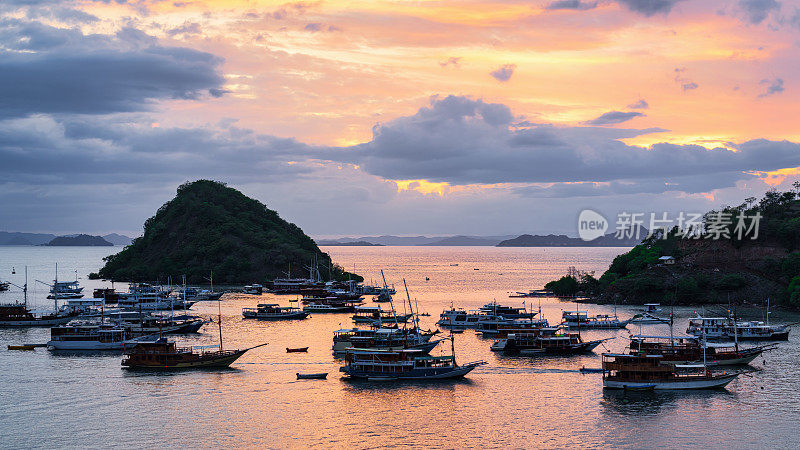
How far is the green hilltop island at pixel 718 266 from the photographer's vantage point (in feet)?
506

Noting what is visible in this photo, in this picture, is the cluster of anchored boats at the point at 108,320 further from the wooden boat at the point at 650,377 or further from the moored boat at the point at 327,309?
the wooden boat at the point at 650,377

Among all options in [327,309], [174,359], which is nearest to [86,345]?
[174,359]

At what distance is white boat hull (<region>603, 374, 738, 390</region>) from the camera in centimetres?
7062

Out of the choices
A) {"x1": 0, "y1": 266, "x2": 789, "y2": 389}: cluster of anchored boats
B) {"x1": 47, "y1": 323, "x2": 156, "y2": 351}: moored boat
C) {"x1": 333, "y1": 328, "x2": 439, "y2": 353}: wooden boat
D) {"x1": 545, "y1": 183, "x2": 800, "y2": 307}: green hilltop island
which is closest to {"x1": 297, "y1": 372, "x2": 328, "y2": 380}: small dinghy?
{"x1": 0, "y1": 266, "x2": 789, "y2": 389}: cluster of anchored boats

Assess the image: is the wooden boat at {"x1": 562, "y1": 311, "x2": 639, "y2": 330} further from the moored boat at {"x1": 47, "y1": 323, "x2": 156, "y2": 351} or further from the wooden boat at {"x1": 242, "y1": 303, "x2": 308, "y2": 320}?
the moored boat at {"x1": 47, "y1": 323, "x2": 156, "y2": 351}

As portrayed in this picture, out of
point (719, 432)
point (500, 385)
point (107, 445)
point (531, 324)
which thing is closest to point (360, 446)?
point (107, 445)

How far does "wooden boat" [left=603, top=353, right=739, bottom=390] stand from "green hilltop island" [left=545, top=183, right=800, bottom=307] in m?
80.0

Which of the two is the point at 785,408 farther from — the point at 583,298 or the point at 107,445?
the point at 583,298

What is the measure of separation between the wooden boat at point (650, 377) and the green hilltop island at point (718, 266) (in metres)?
80.0

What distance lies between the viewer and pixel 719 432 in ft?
188

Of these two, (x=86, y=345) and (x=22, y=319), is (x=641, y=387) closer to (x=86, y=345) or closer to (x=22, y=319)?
(x=86, y=345)

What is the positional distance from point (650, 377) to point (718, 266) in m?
107

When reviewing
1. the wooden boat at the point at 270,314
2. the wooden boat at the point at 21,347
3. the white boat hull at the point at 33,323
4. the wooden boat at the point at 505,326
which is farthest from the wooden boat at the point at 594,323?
the white boat hull at the point at 33,323

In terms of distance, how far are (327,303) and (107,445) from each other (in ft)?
350
